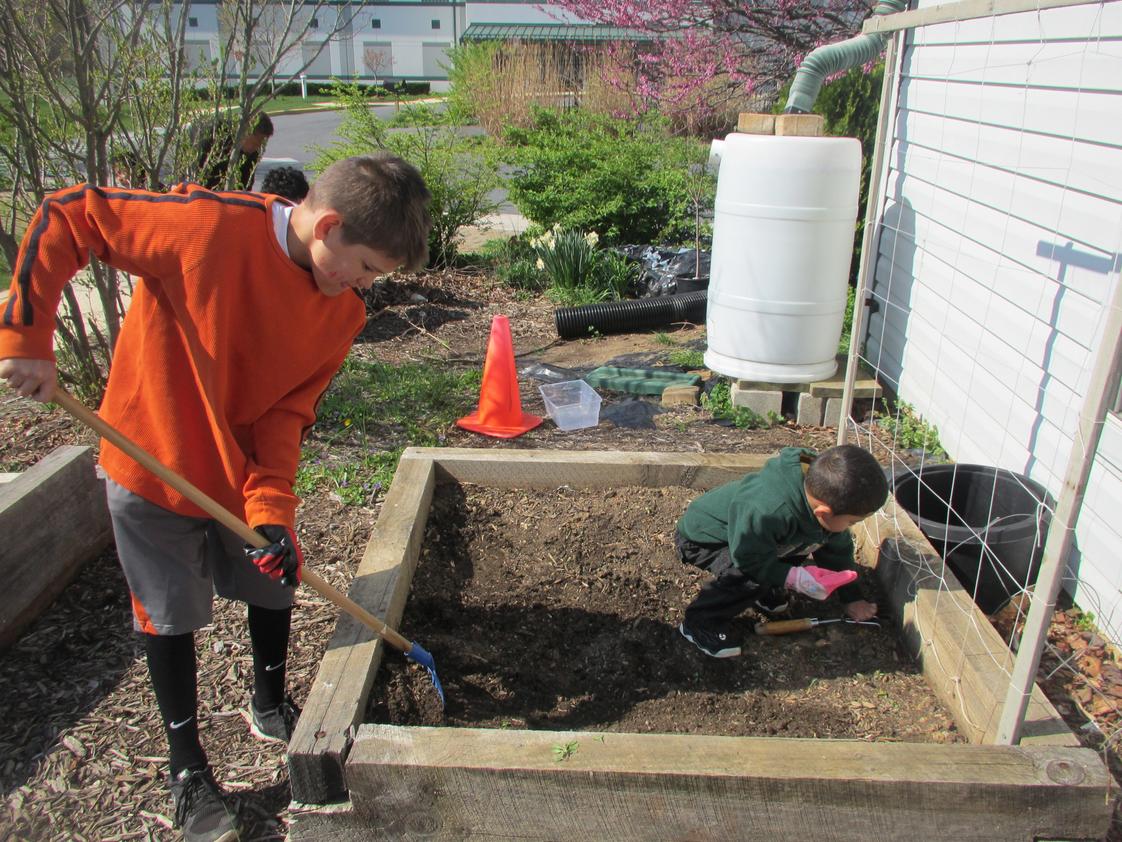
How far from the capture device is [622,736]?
6.88 feet

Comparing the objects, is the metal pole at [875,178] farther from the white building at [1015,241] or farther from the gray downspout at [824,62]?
the gray downspout at [824,62]

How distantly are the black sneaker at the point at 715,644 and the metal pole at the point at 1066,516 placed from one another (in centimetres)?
84

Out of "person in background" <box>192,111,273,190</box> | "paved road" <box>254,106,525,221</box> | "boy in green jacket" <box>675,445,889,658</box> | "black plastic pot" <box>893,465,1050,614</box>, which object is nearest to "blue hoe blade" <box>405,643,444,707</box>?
"boy in green jacket" <box>675,445,889,658</box>

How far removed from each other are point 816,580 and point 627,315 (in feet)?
14.0

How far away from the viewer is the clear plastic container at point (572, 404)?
4.82m

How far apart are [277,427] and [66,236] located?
643 millimetres

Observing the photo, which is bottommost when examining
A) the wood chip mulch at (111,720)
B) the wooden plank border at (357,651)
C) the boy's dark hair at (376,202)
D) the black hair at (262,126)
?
the wood chip mulch at (111,720)

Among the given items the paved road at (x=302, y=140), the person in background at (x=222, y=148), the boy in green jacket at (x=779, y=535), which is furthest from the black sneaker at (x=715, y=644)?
the paved road at (x=302, y=140)

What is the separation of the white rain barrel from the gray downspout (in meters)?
0.53

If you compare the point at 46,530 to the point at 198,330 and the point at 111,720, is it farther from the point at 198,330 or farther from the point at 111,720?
the point at 198,330

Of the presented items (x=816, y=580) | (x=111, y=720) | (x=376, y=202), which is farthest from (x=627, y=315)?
(x=376, y=202)

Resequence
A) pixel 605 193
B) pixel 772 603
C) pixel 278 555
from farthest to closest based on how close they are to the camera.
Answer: pixel 605 193, pixel 772 603, pixel 278 555

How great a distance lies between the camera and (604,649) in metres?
2.84

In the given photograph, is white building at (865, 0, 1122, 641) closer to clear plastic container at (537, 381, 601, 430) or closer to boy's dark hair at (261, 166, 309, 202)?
clear plastic container at (537, 381, 601, 430)
